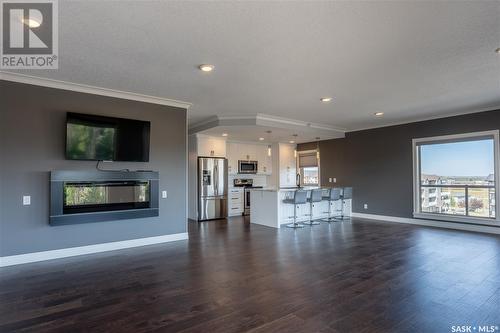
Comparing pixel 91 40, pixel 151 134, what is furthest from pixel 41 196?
pixel 91 40

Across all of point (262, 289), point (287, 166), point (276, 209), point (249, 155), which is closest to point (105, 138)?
point (262, 289)

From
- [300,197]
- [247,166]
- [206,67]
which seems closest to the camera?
[206,67]

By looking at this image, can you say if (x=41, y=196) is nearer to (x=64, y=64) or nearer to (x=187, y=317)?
(x=64, y=64)

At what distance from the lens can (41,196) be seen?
4172 millimetres

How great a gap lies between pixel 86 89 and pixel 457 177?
803cm

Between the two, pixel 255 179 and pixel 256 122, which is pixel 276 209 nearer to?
pixel 256 122

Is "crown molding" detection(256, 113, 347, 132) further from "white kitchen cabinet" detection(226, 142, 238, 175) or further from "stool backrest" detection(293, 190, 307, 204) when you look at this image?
"white kitchen cabinet" detection(226, 142, 238, 175)

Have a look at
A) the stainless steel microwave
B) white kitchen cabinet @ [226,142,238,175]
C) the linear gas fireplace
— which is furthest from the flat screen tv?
the stainless steel microwave

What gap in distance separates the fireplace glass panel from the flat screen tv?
17.0 inches

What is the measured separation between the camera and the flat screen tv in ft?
14.1

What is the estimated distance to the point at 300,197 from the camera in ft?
22.4

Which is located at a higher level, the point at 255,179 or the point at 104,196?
the point at 255,179

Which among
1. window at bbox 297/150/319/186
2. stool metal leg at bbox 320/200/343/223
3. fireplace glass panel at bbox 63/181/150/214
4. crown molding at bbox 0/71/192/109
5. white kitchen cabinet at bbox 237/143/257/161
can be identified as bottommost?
stool metal leg at bbox 320/200/343/223

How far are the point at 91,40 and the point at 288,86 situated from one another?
2.77 meters
